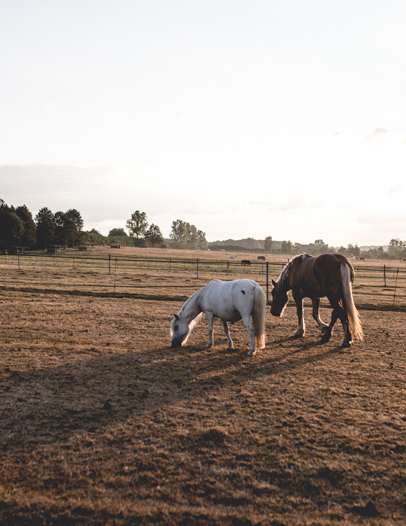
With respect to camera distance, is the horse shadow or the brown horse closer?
the horse shadow


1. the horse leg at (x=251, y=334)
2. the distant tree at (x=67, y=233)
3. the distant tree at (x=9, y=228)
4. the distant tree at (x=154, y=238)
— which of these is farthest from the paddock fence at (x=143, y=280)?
the distant tree at (x=154, y=238)

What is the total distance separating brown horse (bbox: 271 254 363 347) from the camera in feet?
26.0

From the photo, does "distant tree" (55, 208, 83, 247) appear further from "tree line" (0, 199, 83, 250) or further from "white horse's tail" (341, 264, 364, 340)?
"white horse's tail" (341, 264, 364, 340)

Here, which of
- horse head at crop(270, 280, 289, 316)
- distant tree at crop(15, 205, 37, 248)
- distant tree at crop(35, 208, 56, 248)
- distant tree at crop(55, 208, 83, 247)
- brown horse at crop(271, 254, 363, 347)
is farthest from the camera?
distant tree at crop(55, 208, 83, 247)

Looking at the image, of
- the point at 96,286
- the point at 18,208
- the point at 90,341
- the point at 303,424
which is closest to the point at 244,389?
the point at 303,424

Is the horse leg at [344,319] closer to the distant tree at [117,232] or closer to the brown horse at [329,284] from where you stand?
the brown horse at [329,284]

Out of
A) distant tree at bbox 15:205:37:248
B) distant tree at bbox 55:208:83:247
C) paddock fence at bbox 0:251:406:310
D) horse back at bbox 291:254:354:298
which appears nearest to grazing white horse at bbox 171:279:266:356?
horse back at bbox 291:254:354:298

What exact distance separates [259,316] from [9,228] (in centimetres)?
6856

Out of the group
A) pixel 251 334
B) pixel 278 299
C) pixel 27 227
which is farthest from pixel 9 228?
pixel 251 334

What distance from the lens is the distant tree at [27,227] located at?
70625 millimetres

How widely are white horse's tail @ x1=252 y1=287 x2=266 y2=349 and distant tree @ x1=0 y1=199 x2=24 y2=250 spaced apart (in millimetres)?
66477

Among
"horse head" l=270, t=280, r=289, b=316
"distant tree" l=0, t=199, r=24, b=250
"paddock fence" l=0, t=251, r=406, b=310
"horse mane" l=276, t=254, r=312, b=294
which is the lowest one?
"paddock fence" l=0, t=251, r=406, b=310

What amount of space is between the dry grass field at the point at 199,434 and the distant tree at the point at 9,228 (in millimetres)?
64751

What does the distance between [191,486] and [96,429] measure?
1535 mm
